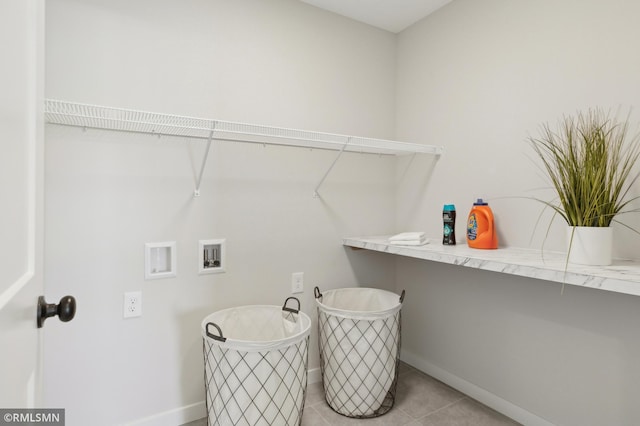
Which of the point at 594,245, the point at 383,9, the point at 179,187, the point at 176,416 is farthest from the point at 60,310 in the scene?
the point at 383,9

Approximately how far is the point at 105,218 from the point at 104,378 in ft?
2.22

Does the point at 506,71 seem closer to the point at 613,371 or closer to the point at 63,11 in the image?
the point at 613,371

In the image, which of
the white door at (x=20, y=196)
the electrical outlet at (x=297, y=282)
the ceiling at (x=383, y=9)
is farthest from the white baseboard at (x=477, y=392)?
the ceiling at (x=383, y=9)

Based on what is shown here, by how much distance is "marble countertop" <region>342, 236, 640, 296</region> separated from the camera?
1.01 meters

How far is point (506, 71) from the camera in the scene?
1.67 meters

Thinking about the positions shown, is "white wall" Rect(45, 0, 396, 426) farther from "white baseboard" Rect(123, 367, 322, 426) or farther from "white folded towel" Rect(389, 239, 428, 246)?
"white folded towel" Rect(389, 239, 428, 246)

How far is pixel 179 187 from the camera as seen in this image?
1601 mm

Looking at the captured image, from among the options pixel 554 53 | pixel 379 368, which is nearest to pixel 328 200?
pixel 379 368

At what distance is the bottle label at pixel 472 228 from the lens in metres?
1.65

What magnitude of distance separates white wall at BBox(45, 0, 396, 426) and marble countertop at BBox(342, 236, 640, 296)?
0.55 metres

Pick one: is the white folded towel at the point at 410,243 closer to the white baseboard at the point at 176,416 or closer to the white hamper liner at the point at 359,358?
the white hamper liner at the point at 359,358

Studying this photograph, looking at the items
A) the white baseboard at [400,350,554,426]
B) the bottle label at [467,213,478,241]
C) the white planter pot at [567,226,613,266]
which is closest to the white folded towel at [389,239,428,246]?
the bottle label at [467,213,478,241]

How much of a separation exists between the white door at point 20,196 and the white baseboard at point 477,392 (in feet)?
6.03

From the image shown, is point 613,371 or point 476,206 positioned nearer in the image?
point 613,371
